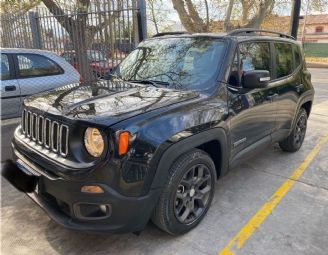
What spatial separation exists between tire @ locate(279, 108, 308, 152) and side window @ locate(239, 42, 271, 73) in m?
1.44

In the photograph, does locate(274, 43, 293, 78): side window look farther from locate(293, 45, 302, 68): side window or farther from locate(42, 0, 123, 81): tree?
locate(42, 0, 123, 81): tree

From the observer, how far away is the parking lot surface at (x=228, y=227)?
288cm

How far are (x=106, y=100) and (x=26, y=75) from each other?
340 centimetres

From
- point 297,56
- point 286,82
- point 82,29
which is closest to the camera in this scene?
point 286,82

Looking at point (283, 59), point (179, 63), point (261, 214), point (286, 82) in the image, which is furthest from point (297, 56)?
point (261, 214)

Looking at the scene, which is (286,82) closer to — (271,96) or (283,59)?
(283,59)

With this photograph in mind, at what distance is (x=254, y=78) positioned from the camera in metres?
3.35

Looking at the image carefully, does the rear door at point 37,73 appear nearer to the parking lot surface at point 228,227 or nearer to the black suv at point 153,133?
the parking lot surface at point 228,227

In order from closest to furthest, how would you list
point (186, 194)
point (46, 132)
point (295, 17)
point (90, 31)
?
1. point (46, 132)
2. point (186, 194)
3. point (90, 31)
4. point (295, 17)

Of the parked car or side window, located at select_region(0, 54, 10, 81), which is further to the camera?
the parked car

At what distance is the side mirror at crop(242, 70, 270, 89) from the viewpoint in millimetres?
3352

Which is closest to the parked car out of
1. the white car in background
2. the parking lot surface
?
the white car in background

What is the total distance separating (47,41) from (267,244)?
7.92 meters

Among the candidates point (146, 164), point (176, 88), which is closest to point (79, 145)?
point (146, 164)
